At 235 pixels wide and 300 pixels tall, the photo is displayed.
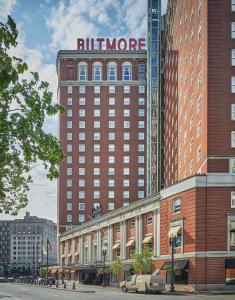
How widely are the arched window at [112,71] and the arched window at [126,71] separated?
2.03m

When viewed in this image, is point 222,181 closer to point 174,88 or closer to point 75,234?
point 174,88

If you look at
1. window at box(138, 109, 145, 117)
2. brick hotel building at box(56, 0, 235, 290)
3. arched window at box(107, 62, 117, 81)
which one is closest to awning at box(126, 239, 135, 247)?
brick hotel building at box(56, 0, 235, 290)

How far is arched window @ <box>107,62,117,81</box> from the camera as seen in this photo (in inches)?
6240

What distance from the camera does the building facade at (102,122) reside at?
15675 centimetres

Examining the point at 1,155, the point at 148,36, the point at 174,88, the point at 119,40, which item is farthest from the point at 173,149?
the point at 1,155

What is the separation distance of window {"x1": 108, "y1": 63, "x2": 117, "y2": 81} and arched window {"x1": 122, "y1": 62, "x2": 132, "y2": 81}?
203 cm

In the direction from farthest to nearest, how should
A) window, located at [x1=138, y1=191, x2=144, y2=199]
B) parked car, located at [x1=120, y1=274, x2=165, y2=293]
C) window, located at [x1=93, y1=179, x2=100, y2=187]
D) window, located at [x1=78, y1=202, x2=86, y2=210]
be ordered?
window, located at [x1=93, y1=179, x2=100, y2=187], window, located at [x1=138, y1=191, x2=144, y2=199], window, located at [x1=78, y1=202, x2=86, y2=210], parked car, located at [x1=120, y1=274, x2=165, y2=293]

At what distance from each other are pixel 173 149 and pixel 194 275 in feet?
166

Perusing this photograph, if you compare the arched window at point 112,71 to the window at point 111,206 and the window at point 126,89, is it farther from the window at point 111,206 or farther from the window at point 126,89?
the window at point 111,206

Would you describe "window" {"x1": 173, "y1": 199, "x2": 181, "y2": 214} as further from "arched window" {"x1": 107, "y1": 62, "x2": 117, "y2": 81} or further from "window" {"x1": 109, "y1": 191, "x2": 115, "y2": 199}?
"arched window" {"x1": 107, "y1": 62, "x2": 117, "y2": 81}

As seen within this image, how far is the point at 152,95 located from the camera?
491 feet

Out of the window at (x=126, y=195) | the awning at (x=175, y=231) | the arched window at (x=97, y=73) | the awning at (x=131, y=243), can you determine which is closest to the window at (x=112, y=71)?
the arched window at (x=97, y=73)

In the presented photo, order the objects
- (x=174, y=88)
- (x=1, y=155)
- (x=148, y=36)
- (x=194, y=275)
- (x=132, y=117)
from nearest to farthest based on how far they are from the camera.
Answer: (x=1, y=155) → (x=194, y=275) → (x=174, y=88) → (x=148, y=36) → (x=132, y=117)

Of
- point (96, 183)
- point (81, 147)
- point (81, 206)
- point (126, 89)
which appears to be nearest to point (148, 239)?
point (81, 206)
